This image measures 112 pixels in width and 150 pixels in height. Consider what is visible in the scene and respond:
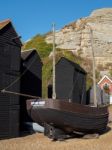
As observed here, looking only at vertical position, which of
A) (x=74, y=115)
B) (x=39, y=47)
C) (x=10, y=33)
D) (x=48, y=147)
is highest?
(x=39, y=47)

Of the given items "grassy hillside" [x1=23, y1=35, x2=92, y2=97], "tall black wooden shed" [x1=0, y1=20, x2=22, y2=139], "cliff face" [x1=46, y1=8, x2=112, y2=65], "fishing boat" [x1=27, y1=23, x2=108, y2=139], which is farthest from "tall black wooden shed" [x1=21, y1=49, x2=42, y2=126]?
"cliff face" [x1=46, y1=8, x2=112, y2=65]

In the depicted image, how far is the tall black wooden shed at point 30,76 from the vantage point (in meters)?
35.2

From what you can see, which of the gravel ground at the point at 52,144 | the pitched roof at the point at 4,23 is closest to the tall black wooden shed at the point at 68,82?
the gravel ground at the point at 52,144

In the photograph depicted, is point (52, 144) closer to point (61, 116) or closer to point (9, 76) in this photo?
point (61, 116)

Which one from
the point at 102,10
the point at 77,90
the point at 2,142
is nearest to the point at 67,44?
the point at 102,10

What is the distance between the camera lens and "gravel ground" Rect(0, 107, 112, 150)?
23403 millimetres

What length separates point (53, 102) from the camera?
89.4ft

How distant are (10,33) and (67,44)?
2000 inches

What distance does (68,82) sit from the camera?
4344 cm

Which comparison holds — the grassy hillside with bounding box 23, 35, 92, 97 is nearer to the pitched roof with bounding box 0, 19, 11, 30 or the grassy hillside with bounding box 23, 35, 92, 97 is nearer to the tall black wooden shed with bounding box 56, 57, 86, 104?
the tall black wooden shed with bounding box 56, 57, 86, 104

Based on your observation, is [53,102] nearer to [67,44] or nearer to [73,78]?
[73,78]

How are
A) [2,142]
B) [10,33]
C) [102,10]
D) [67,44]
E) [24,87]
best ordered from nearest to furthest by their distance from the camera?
[2,142] < [10,33] < [24,87] < [67,44] < [102,10]

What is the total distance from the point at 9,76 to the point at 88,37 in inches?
2114

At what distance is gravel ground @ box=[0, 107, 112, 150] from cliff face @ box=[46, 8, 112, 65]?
5083cm
